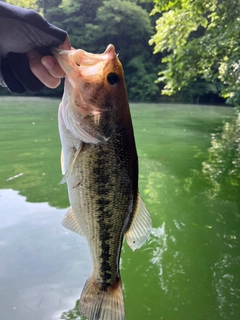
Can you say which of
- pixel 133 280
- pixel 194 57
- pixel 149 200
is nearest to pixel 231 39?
pixel 194 57

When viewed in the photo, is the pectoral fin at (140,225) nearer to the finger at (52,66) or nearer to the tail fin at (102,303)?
the tail fin at (102,303)

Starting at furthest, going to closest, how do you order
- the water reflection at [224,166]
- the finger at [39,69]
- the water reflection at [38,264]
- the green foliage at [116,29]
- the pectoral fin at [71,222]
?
the green foliage at [116,29], the water reflection at [224,166], the water reflection at [38,264], the finger at [39,69], the pectoral fin at [71,222]

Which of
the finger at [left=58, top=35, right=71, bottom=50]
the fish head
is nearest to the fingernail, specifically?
the finger at [left=58, top=35, right=71, bottom=50]

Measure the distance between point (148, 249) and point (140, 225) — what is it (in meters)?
2.30

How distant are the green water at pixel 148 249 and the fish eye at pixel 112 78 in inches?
85.1

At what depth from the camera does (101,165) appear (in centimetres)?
163

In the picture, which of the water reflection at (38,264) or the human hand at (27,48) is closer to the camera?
the human hand at (27,48)

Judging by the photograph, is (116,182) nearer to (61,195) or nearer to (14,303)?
(14,303)

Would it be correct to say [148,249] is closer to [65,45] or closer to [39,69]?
[39,69]

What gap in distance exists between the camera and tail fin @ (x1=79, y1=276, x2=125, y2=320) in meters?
1.74

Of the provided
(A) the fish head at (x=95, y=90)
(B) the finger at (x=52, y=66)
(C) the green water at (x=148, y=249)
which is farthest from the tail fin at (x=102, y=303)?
(C) the green water at (x=148, y=249)

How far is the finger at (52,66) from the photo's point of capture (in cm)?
193

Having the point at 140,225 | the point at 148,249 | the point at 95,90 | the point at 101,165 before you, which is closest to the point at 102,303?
the point at 140,225

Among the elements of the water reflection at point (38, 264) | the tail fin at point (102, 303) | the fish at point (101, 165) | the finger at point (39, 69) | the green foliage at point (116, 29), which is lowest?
the water reflection at point (38, 264)
